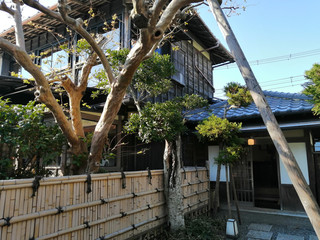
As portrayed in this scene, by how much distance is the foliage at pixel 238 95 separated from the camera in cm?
643

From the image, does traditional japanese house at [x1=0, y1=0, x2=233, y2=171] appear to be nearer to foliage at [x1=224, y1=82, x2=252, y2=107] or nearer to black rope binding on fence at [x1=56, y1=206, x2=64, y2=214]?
foliage at [x1=224, y1=82, x2=252, y2=107]

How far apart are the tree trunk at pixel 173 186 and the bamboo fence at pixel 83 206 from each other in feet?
0.61

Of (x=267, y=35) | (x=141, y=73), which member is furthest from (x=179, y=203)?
(x=267, y=35)

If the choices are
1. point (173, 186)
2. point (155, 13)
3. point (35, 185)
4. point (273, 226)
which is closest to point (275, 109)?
point (273, 226)

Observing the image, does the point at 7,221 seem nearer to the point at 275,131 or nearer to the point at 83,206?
the point at 83,206

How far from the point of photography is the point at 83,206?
3.61 meters

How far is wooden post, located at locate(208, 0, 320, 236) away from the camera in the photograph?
279 centimetres

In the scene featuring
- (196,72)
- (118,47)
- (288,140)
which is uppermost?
(196,72)

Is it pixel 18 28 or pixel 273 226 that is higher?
pixel 18 28

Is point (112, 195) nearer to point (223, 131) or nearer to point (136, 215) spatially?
point (136, 215)

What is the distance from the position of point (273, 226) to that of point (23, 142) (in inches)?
272

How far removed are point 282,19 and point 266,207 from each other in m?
6.82

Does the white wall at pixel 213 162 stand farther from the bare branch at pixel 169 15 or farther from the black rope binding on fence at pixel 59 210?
the black rope binding on fence at pixel 59 210

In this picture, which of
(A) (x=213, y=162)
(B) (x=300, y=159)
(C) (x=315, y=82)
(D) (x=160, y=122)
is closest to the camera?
(C) (x=315, y=82)
